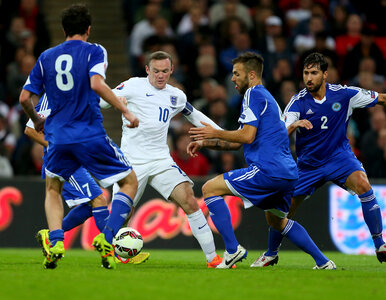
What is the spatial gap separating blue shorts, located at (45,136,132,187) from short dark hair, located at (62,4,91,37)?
1.00m

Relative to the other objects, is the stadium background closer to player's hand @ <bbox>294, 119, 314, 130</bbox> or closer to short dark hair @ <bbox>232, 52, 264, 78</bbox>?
player's hand @ <bbox>294, 119, 314, 130</bbox>

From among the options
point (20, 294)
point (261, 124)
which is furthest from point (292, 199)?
point (20, 294)

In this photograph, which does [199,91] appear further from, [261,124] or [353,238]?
[261,124]

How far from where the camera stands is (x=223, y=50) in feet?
49.7

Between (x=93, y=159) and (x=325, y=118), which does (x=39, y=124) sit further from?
(x=325, y=118)

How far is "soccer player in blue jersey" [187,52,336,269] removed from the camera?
7.50 m

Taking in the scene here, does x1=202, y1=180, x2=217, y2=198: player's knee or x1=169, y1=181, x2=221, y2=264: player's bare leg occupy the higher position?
x1=202, y1=180, x2=217, y2=198: player's knee

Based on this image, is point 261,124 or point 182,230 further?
point 182,230

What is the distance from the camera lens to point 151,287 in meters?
5.96

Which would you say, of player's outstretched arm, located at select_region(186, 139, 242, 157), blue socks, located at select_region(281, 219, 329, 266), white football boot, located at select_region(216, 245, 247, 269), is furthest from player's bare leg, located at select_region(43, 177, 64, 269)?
blue socks, located at select_region(281, 219, 329, 266)

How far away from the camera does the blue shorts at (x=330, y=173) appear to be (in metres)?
8.38

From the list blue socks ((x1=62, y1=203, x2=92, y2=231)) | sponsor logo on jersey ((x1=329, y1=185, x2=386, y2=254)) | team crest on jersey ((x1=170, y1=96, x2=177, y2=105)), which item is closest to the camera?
team crest on jersey ((x1=170, y1=96, x2=177, y2=105))

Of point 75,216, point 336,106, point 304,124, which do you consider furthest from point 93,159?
point 336,106

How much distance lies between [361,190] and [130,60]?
26.4ft
